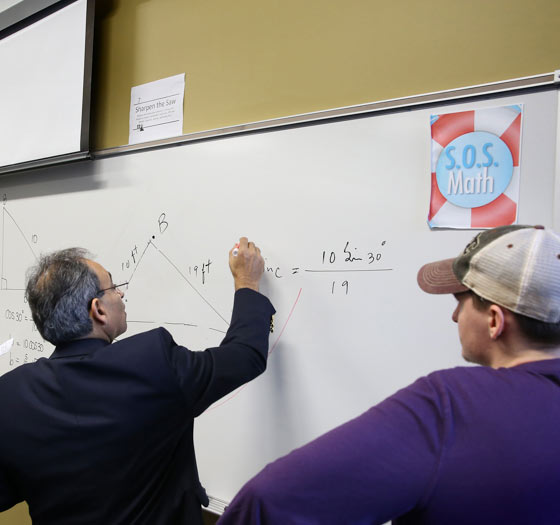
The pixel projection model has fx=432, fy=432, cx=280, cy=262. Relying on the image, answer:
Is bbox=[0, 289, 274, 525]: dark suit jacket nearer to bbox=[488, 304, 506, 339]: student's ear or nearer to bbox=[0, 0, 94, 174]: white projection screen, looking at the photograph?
bbox=[488, 304, 506, 339]: student's ear

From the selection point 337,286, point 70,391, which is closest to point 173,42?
point 337,286

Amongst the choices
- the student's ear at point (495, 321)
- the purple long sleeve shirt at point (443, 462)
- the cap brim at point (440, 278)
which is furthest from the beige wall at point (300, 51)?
the purple long sleeve shirt at point (443, 462)

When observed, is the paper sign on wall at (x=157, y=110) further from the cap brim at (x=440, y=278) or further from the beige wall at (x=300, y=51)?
the cap brim at (x=440, y=278)

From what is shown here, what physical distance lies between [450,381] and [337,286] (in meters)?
0.48

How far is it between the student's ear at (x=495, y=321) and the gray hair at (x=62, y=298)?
76cm

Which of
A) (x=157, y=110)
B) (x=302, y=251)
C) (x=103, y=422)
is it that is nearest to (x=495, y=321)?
(x=302, y=251)

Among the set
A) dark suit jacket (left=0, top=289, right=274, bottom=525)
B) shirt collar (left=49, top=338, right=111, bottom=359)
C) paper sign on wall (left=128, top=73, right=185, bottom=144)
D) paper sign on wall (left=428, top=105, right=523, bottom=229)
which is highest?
paper sign on wall (left=128, top=73, right=185, bottom=144)

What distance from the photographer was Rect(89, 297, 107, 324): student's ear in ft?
3.00

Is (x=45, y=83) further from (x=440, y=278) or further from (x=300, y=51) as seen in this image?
(x=440, y=278)

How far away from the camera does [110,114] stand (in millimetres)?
1446

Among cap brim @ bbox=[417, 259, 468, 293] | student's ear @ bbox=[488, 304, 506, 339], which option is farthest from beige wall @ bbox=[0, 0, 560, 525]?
student's ear @ bbox=[488, 304, 506, 339]

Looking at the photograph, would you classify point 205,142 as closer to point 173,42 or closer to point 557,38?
point 173,42

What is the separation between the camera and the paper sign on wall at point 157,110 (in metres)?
1.29

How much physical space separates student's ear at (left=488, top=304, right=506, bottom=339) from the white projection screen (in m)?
1.27
